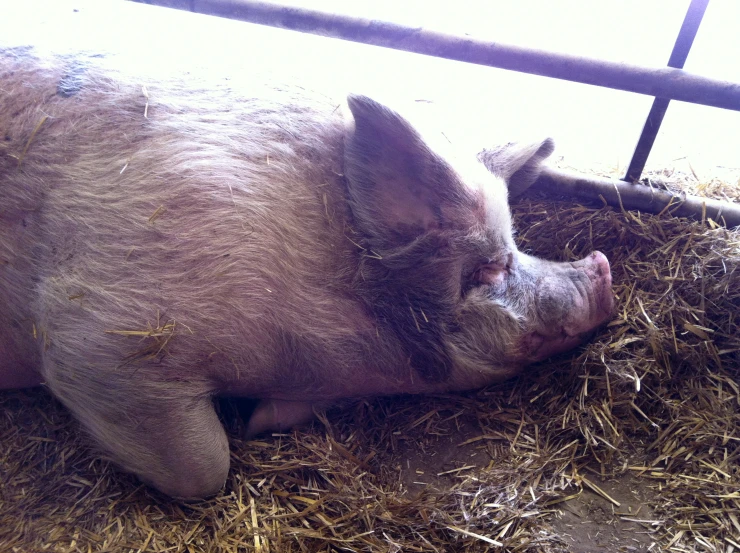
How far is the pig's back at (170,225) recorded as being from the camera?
214 centimetres

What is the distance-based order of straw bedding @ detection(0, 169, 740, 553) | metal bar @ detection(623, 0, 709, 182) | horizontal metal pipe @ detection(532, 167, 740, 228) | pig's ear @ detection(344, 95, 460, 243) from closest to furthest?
straw bedding @ detection(0, 169, 740, 553) → pig's ear @ detection(344, 95, 460, 243) → metal bar @ detection(623, 0, 709, 182) → horizontal metal pipe @ detection(532, 167, 740, 228)

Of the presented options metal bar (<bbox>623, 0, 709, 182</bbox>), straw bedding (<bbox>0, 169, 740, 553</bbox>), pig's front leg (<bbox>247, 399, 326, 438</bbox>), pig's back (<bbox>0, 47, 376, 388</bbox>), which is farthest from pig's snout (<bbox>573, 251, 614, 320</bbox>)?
pig's front leg (<bbox>247, 399, 326, 438</bbox>)

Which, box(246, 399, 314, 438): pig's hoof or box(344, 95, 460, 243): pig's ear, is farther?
box(246, 399, 314, 438): pig's hoof

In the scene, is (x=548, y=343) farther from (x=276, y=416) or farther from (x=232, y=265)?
(x=232, y=265)

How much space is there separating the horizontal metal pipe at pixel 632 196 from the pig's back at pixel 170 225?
1.29 m

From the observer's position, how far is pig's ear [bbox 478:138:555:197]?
2.82 metres

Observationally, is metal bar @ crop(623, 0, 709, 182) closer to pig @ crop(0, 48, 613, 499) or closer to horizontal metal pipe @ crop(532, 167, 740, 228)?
horizontal metal pipe @ crop(532, 167, 740, 228)

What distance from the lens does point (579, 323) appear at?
8.39ft

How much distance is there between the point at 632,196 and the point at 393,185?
1.37m

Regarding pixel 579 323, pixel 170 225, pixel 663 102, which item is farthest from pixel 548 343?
pixel 170 225

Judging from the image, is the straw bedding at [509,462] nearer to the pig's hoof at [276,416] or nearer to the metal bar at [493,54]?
the pig's hoof at [276,416]

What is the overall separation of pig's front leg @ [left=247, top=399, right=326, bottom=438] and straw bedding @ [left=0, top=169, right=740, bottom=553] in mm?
58

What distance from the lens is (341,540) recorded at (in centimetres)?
209

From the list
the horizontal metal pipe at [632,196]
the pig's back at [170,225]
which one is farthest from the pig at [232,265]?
the horizontal metal pipe at [632,196]
